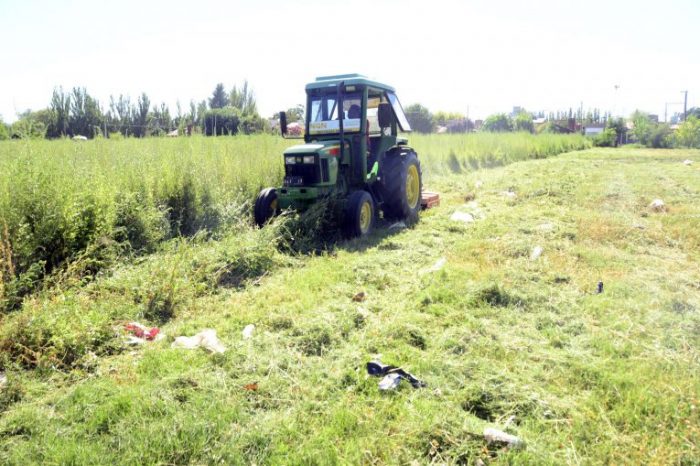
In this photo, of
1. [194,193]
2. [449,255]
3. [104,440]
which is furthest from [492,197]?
[104,440]

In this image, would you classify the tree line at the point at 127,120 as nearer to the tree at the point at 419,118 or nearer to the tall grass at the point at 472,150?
the tall grass at the point at 472,150

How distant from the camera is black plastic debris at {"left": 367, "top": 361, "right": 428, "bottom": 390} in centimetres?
289

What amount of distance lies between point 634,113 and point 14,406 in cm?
6330

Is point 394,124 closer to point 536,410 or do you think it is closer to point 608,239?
point 608,239

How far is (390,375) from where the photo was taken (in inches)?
117

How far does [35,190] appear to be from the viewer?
4.69 metres

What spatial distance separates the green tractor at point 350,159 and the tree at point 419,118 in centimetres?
2977

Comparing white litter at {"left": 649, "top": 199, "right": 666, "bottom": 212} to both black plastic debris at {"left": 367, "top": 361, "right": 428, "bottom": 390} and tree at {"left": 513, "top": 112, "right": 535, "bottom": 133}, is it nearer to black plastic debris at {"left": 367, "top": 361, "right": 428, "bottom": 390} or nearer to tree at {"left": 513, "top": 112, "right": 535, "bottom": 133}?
black plastic debris at {"left": 367, "top": 361, "right": 428, "bottom": 390}

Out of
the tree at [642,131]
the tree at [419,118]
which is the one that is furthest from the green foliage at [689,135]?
the tree at [419,118]

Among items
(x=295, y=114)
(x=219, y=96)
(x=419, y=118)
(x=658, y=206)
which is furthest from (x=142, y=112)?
(x=219, y=96)

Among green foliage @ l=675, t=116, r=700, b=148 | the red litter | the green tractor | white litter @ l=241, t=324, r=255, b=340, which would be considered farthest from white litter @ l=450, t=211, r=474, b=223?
green foliage @ l=675, t=116, r=700, b=148

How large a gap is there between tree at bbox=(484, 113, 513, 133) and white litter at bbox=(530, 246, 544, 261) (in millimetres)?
44462

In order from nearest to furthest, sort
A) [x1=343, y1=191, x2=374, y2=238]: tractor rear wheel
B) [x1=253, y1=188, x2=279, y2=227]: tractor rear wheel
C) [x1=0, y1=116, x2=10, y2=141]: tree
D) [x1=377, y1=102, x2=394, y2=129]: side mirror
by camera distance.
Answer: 1. [x1=0, y1=116, x2=10, y2=141]: tree
2. [x1=343, y1=191, x2=374, y2=238]: tractor rear wheel
3. [x1=253, y1=188, x2=279, y2=227]: tractor rear wheel
4. [x1=377, y1=102, x2=394, y2=129]: side mirror

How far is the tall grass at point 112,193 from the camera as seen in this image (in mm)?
4551
